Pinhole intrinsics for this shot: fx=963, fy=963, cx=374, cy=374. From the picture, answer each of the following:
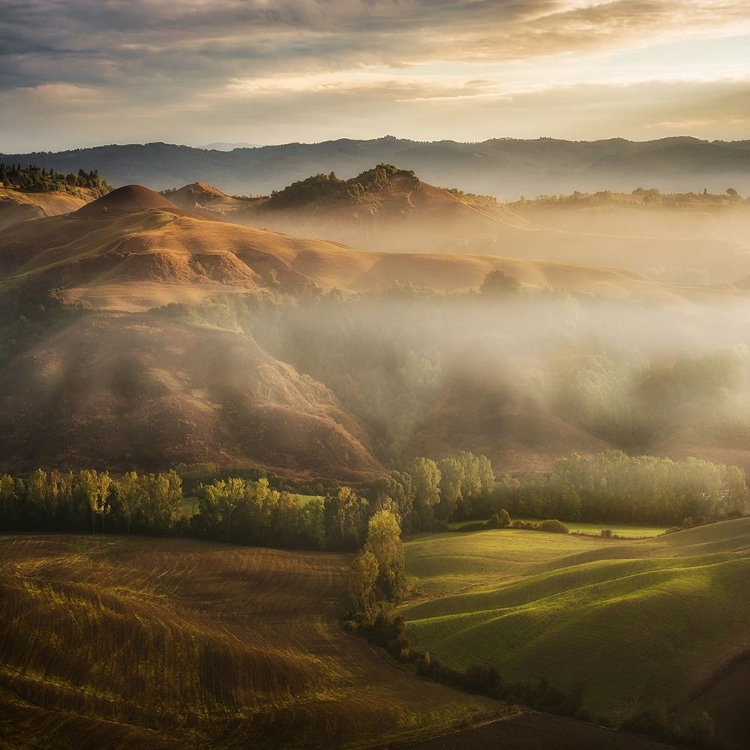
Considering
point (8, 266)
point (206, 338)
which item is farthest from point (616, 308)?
point (8, 266)

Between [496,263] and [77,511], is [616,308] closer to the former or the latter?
[496,263]

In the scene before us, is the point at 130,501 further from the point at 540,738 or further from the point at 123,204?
the point at 123,204

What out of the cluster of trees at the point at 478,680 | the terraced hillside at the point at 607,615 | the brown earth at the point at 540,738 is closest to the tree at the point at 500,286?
the terraced hillside at the point at 607,615

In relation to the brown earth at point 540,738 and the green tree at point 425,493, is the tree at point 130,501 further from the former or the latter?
the brown earth at point 540,738

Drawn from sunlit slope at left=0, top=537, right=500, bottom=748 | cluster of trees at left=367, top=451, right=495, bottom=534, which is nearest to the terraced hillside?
sunlit slope at left=0, top=537, right=500, bottom=748

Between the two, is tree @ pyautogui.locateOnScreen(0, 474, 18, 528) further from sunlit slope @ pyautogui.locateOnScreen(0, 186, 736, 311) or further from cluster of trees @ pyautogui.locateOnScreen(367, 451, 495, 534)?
sunlit slope @ pyautogui.locateOnScreen(0, 186, 736, 311)

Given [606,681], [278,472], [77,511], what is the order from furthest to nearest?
[278,472]
[77,511]
[606,681]
